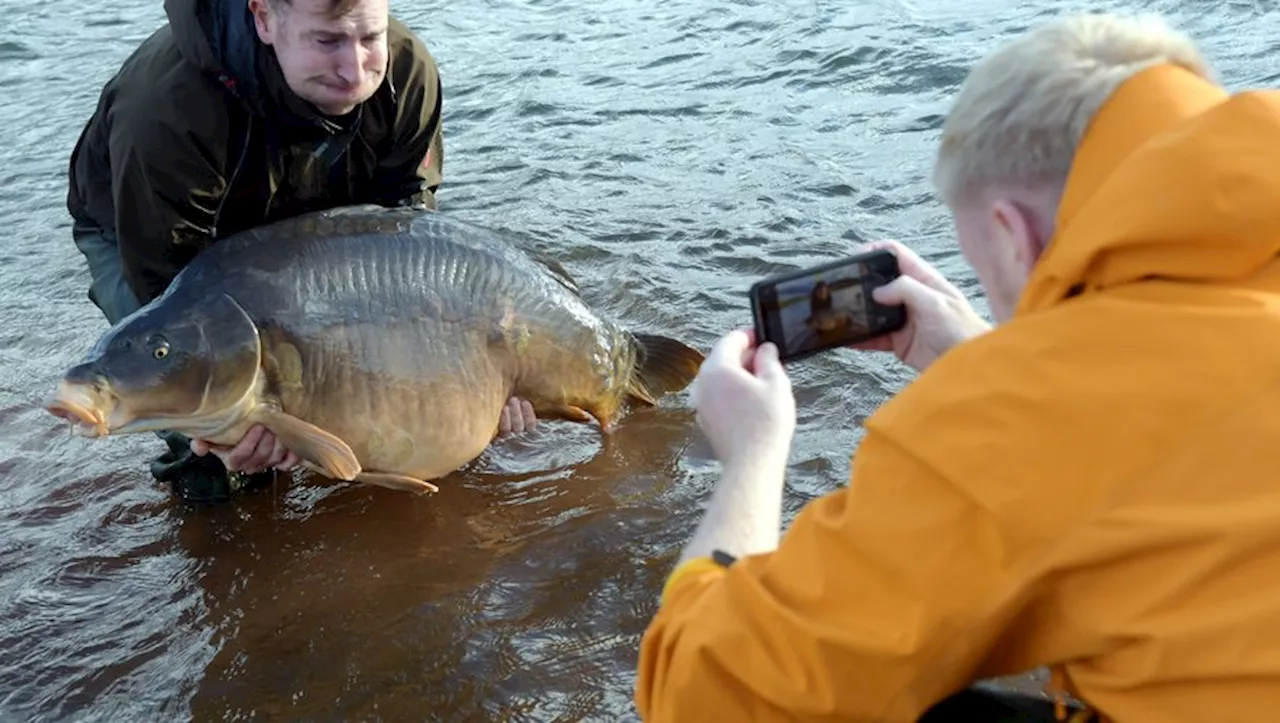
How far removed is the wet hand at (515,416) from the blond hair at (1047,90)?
2.47m

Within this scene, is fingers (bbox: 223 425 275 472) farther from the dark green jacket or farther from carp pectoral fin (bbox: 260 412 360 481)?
the dark green jacket

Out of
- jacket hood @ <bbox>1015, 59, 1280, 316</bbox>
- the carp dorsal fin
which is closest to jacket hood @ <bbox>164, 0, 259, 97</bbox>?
the carp dorsal fin

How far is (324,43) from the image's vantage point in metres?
4.14

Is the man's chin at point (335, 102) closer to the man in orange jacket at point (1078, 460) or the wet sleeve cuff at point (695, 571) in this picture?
the wet sleeve cuff at point (695, 571)

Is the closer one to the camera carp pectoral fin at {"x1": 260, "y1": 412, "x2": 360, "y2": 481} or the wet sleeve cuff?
the wet sleeve cuff

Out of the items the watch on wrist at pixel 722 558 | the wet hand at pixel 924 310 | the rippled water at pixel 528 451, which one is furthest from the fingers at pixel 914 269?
the rippled water at pixel 528 451

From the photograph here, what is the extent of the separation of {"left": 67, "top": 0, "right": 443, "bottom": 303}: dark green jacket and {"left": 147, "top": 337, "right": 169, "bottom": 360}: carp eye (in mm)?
473

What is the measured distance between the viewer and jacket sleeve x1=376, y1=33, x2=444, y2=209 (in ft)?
15.3

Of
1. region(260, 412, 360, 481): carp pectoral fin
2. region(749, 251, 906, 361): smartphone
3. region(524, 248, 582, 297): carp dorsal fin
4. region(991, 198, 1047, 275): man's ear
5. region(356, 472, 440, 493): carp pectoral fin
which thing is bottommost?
region(356, 472, 440, 493): carp pectoral fin

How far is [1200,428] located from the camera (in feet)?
5.48

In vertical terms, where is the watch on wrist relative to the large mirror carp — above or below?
above

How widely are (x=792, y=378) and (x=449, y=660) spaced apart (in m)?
1.98

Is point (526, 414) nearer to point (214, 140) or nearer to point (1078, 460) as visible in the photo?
point (214, 140)

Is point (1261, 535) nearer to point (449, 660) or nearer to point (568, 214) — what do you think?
point (449, 660)
